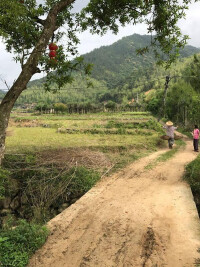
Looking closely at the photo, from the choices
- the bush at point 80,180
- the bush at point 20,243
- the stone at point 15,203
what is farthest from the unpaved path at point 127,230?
the stone at point 15,203

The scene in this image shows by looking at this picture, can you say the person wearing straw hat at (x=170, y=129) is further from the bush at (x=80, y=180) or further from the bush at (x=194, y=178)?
the bush at (x=80, y=180)

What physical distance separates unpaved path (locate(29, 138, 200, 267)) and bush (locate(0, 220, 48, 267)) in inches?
6.8

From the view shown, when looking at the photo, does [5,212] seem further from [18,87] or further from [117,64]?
[117,64]

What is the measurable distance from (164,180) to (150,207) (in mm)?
2356

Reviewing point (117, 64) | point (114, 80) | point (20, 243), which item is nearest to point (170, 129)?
point (20, 243)

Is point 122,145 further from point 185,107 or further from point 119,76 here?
point 119,76

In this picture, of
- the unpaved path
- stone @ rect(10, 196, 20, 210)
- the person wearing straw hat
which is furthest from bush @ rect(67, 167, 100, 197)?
the person wearing straw hat

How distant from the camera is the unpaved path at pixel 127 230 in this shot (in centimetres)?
392

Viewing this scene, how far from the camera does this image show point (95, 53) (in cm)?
18912

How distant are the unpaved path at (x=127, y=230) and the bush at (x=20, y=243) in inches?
6.8

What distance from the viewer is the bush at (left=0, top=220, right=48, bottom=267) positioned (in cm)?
399

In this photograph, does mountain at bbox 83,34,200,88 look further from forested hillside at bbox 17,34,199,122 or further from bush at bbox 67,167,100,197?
bush at bbox 67,167,100,197

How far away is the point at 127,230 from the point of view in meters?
4.70

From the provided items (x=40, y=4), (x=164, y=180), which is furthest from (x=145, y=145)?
(x=40, y=4)
